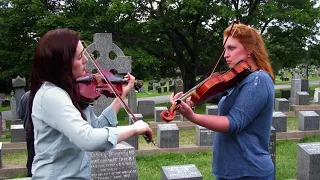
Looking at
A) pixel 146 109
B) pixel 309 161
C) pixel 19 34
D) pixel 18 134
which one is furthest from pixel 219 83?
pixel 19 34

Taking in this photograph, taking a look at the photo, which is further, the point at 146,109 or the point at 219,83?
the point at 146,109

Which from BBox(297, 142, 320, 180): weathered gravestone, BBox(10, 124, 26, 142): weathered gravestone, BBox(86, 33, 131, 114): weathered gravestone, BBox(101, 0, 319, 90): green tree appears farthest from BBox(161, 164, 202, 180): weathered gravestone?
BBox(101, 0, 319, 90): green tree

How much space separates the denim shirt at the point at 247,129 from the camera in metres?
2.16

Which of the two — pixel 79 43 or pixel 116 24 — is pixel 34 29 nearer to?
pixel 116 24

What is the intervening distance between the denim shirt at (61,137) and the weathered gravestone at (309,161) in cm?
450

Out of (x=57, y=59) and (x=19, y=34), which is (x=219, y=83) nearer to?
(x=57, y=59)

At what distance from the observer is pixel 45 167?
6.11 feet

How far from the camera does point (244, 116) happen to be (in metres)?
2.15

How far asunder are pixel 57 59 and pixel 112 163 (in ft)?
12.1

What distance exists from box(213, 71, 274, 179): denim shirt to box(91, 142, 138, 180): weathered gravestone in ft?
10.1

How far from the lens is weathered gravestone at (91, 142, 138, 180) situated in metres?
5.27

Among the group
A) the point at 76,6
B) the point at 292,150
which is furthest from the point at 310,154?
the point at 76,6

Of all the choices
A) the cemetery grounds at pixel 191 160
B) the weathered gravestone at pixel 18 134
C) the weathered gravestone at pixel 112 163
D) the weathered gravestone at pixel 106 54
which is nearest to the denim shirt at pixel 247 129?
the weathered gravestone at pixel 112 163

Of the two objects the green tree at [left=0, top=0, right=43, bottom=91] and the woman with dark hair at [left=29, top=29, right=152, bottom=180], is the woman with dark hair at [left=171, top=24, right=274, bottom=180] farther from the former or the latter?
the green tree at [left=0, top=0, right=43, bottom=91]
